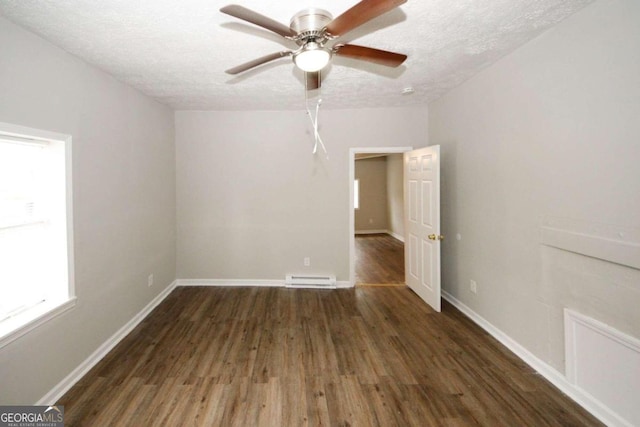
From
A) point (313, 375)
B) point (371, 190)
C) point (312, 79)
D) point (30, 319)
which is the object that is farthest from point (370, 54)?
point (371, 190)

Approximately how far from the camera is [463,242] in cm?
321

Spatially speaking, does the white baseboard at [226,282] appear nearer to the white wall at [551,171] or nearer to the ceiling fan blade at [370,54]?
the white wall at [551,171]

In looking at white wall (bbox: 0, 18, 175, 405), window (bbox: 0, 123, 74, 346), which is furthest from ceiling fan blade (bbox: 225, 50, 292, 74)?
window (bbox: 0, 123, 74, 346)

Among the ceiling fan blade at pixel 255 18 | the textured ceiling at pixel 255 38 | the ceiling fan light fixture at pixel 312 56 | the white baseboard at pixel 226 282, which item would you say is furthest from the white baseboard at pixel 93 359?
the ceiling fan light fixture at pixel 312 56

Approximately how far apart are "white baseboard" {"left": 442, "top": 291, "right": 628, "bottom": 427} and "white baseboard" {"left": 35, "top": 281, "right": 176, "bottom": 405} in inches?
142

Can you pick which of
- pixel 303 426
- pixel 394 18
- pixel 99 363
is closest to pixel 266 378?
pixel 303 426

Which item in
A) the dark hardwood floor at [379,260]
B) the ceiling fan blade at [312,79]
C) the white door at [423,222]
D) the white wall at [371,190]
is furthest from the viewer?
the white wall at [371,190]

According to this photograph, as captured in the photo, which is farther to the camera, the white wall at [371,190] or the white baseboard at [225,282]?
the white wall at [371,190]

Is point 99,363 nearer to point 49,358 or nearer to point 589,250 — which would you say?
point 49,358

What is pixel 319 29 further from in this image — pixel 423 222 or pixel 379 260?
pixel 379 260

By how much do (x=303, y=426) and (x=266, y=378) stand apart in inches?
21.3

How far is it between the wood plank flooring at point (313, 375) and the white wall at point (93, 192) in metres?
0.33

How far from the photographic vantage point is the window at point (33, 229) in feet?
6.01

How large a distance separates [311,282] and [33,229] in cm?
298
